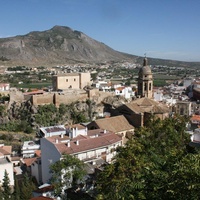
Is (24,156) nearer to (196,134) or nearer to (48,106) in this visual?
(48,106)

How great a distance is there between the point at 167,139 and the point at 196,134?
8.29 meters

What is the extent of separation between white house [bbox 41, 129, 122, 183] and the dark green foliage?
121 inches

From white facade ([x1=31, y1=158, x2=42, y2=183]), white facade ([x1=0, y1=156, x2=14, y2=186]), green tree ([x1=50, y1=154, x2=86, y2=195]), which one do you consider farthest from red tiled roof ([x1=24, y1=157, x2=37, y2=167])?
green tree ([x1=50, y1=154, x2=86, y2=195])

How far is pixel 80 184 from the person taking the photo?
17.7 meters

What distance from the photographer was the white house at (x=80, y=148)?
70.0ft

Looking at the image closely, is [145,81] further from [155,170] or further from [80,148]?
[155,170]

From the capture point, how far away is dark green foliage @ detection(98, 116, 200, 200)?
6.99 m

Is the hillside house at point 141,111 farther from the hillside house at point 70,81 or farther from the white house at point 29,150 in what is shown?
the hillside house at point 70,81

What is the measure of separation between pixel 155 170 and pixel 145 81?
30.0 meters

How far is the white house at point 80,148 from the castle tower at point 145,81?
1442 centimetres

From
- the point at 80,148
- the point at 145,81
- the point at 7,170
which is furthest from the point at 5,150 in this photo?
the point at 145,81

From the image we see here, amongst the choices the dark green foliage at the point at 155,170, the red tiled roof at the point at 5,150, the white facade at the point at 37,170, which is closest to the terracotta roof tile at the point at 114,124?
the dark green foliage at the point at 155,170

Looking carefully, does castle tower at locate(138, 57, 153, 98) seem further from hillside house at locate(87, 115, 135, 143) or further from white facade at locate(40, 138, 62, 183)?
white facade at locate(40, 138, 62, 183)

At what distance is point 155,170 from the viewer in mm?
8281
